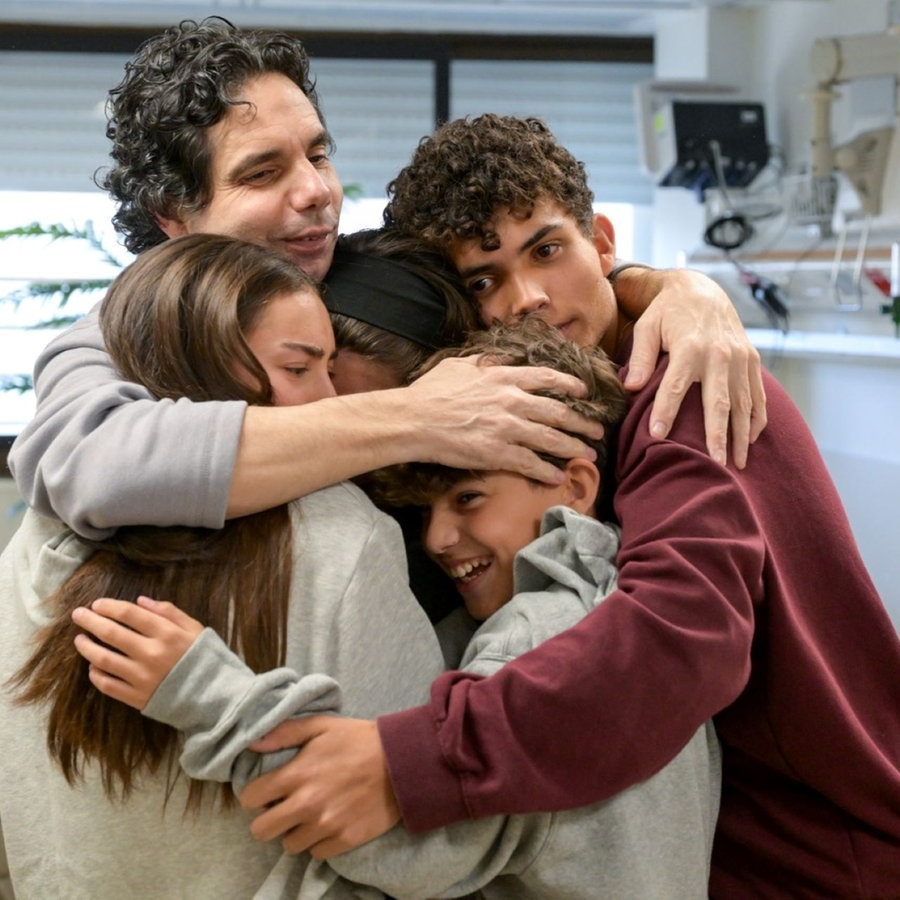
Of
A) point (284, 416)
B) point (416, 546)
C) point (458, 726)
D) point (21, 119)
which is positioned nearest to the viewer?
point (458, 726)

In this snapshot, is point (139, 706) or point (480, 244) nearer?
point (139, 706)

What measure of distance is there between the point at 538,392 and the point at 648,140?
3.40m

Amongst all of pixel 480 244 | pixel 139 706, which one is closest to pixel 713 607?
pixel 139 706

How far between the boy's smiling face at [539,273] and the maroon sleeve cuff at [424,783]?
0.66m

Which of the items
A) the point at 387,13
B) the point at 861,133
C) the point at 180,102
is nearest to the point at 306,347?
the point at 180,102

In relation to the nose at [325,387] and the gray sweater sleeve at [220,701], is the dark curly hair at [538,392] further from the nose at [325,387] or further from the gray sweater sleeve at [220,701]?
the gray sweater sleeve at [220,701]

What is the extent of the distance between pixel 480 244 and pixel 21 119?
385 centimetres

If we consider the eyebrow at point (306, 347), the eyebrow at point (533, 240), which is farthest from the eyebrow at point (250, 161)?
the eyebrow at point (306, 347)

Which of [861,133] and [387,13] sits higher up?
[387,13]

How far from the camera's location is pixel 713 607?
3.60 feet

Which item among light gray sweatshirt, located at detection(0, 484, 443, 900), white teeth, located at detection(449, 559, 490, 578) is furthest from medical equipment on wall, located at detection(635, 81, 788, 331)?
light gray sweatshirt, located at detection(0, 484, 443, 900)

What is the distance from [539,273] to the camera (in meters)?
1.55

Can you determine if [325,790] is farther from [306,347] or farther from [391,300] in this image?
[391,300]

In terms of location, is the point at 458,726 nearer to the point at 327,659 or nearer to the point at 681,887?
the point at 327,659
